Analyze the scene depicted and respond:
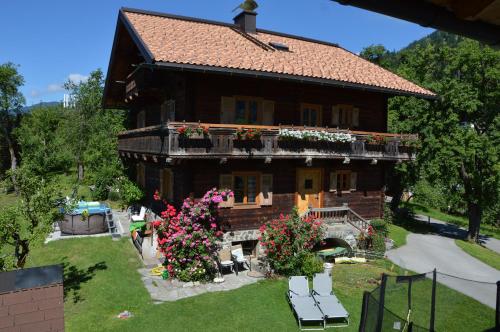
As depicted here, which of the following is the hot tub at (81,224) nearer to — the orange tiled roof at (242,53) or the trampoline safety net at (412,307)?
the orange tiled roof at (242,53)

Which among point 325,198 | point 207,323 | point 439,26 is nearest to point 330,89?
point 325,198

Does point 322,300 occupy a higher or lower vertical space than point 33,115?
lower

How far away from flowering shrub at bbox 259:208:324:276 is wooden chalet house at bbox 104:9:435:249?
2.51 metres

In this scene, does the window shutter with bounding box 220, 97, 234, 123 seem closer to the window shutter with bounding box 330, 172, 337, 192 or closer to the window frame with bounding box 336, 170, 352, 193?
the window shutter with bounding box 330, 172, 337, 192

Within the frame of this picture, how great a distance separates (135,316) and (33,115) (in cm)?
6064

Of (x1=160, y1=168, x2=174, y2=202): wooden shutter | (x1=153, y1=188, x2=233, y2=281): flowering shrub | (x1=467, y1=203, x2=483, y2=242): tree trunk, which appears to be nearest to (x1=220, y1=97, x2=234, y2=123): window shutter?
(x1=153, y1=188, x2=233, y2=281): flowering shrub

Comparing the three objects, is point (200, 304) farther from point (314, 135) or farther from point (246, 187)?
point (314, 135)

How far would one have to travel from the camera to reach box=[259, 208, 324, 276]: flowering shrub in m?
16.0

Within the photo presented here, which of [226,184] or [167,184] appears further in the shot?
[167,184]

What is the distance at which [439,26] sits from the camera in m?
2.67

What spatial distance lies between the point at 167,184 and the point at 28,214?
8.02 metres

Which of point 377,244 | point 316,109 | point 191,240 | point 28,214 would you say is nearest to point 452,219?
point 377,244

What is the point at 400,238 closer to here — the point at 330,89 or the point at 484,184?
the point at 484,184

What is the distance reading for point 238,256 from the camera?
672 inches
